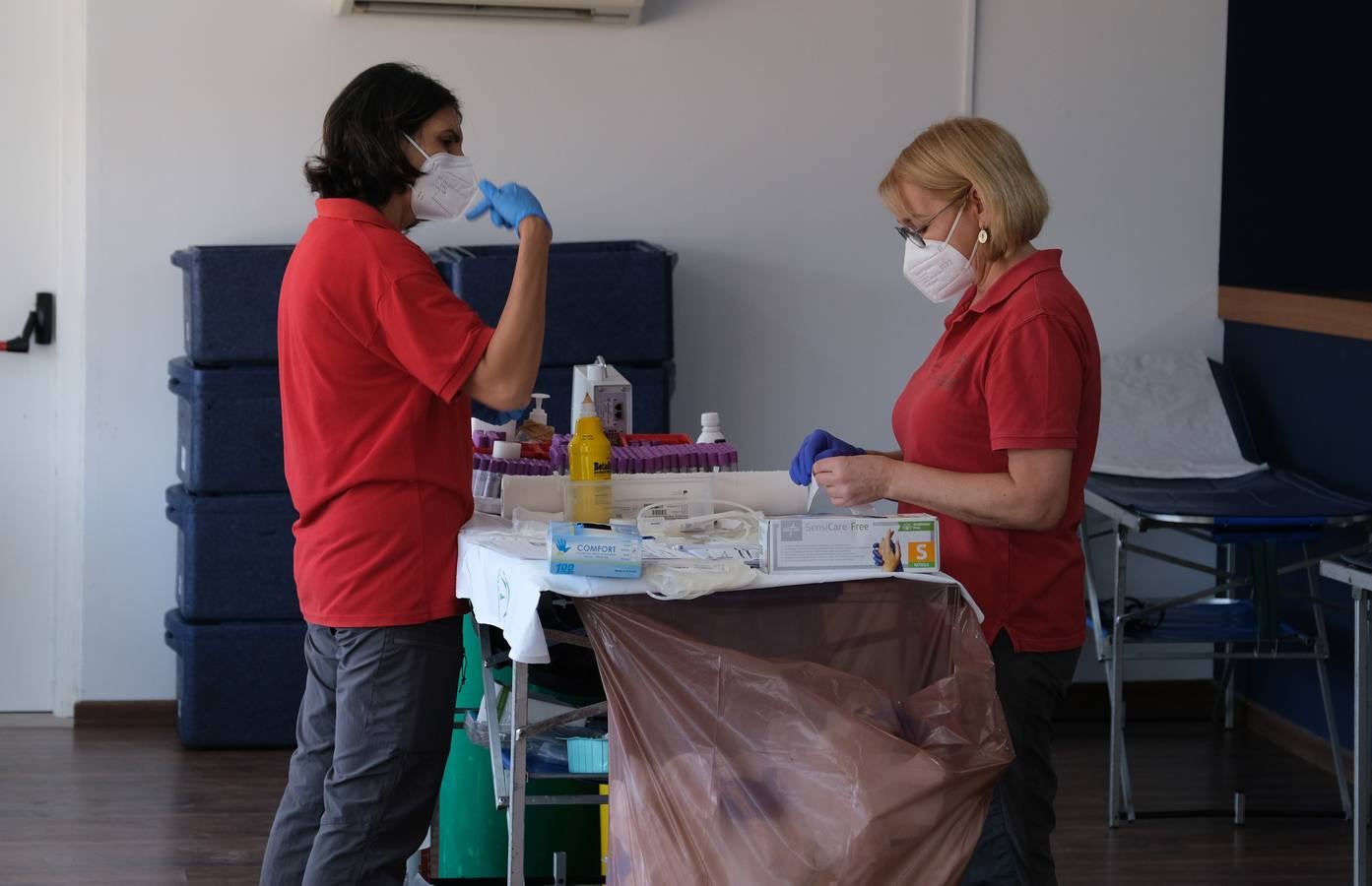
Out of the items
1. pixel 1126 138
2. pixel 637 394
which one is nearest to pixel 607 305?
pixel 637 394

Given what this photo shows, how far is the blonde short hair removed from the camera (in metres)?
2.14

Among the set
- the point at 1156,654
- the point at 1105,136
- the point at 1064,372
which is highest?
the point at 1105,136

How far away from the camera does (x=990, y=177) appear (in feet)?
7.04

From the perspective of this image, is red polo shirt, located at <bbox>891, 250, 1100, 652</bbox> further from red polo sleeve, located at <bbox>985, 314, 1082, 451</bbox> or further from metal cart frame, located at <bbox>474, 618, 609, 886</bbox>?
metal cart frame, located at <bbox>474, 618, 609, 886</bbox>

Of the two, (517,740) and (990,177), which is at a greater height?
(990,177)

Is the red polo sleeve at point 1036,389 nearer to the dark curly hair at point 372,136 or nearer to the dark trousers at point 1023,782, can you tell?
the dark trousers at point 1023,782

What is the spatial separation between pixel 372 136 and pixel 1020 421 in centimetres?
98

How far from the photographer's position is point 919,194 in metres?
2.23

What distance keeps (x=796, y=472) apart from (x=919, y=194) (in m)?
0.44

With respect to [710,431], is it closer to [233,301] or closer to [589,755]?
[589,755]

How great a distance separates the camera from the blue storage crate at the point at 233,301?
3748 millimetres

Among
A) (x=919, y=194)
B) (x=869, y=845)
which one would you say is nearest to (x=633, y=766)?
(x=869, y=845)

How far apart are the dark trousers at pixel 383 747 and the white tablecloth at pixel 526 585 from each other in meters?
0.11

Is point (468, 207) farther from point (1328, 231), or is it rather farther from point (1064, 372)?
point (1328, 231)
